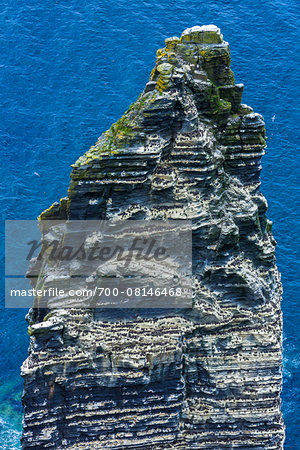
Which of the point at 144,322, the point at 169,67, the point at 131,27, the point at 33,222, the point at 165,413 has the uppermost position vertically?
the point at 131,27

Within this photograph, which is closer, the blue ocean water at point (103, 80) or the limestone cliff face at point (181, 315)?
the limestone cliff face at point (181, 315)

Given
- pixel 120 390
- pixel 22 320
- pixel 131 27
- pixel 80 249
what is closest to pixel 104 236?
pixel 80 249

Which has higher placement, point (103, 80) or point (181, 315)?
point (103, 80)

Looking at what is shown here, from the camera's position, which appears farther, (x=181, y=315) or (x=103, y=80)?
(x=103, y=80)

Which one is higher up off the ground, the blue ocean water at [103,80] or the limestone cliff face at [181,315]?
the blue ocean water at [103,80]

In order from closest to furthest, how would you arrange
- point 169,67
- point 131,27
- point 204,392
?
1. point 169,67
2. point 204,392
3. point 131,27

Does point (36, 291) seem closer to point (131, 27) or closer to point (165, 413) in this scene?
point (165, 413)
